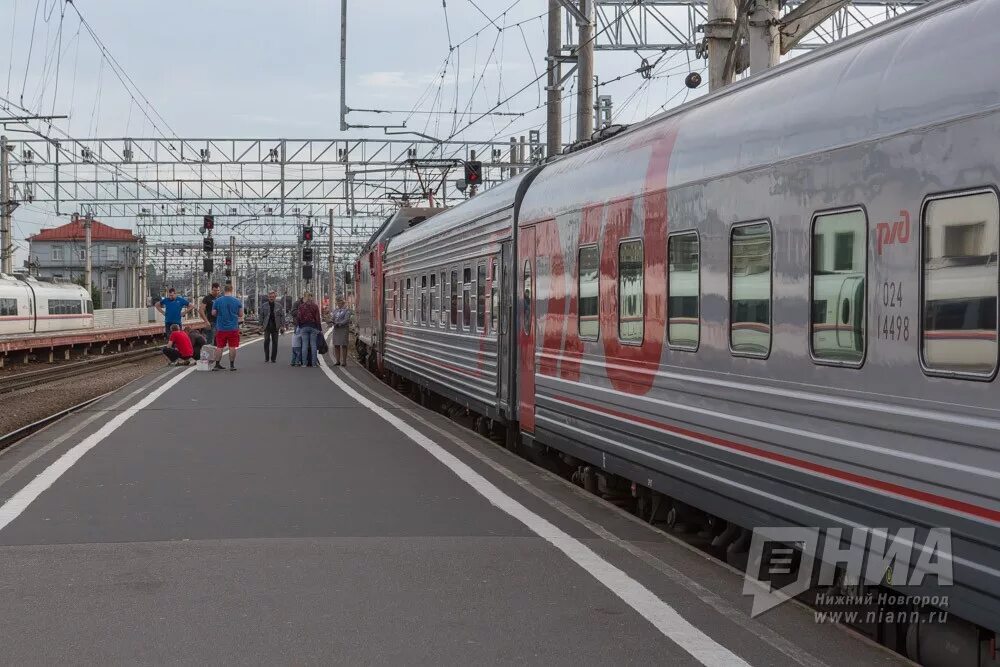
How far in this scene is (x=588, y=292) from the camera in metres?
10.2

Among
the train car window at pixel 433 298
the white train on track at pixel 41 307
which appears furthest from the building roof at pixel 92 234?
the train car window at pixel 433 298

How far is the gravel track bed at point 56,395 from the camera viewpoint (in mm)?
19438

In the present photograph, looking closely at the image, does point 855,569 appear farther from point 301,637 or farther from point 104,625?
point 104,625

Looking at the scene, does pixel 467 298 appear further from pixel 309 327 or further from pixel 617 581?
pixel 309 327

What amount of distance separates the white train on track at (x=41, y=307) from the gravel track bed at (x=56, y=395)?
9343mm

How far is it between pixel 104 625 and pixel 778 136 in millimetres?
3947

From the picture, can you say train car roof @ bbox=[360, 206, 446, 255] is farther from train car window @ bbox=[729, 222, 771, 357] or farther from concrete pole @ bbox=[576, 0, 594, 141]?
train car window @ bbox=[729, 222, 771, 357]

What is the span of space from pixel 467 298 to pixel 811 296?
9.43 m

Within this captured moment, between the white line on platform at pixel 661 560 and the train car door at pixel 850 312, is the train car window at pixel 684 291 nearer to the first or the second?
the white line on platform at pixel 661 560

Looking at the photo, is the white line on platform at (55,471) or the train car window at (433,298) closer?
the white line on platform at (55,471)

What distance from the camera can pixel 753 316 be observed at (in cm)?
702

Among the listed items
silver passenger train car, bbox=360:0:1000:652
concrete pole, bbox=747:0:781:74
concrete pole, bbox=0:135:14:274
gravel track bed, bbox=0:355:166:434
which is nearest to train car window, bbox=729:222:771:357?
silver passenger train car, bbox=360:0:1000:652

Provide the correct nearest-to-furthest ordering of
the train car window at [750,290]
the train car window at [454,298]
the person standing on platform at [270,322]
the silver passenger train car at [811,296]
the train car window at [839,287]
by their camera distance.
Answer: the silver passenger train car at [811,296] < the train car window at [839,287] < the train car window at [750,290] < the train car window at [454,298] < the person standing on platform at [270,322]

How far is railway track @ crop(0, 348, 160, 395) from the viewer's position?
27203 millimetres
